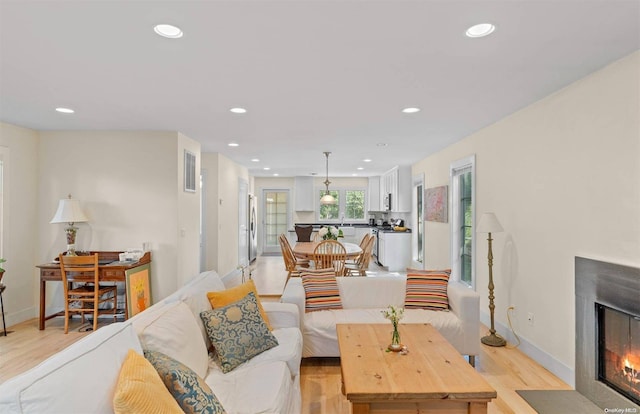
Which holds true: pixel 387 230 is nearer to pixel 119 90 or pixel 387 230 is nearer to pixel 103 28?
pixel 119 90

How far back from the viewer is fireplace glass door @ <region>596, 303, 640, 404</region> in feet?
8.02

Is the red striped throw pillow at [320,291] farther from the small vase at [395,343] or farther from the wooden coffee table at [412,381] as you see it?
the small vase at [395,343]

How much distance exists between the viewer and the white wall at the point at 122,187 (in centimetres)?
485

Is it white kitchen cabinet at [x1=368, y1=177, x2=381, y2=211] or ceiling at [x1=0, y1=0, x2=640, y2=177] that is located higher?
→ ceiling at [x1=0, y1=0, x2=640, y2=177]

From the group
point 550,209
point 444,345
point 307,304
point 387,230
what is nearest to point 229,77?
point 307,304

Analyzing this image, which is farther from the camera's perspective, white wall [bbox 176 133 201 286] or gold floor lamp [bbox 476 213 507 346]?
white wall [bbox 176 133 201 286]

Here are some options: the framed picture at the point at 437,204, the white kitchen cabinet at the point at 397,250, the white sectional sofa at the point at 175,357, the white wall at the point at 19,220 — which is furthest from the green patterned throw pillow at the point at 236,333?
the white kitchen cabinet at the point at 397,250

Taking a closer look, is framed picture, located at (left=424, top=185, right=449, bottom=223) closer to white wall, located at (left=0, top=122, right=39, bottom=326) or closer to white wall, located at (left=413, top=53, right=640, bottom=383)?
white wall, located at (left=413, top=53, right=640, bottom=383)

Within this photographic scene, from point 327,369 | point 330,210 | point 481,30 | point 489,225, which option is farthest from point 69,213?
point 330,210

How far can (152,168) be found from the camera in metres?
4.86

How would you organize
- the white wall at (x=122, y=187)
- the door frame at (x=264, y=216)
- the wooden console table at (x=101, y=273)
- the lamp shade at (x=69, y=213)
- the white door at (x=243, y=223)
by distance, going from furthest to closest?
the door frame at (x=264, y=216) < the white door at (x=243, y=223) < the white wall at (x=122, y=187) < the lamp shade at (x=69, y=213) < the wooden console table at (x=101, y=273)

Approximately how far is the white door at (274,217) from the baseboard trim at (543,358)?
7.89 metres

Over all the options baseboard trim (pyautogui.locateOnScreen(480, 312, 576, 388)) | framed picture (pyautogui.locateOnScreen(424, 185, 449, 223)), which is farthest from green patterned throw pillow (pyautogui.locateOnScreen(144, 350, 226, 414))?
framed picture (pyautogui.locateOnScreen(424, 185, 449, 223))

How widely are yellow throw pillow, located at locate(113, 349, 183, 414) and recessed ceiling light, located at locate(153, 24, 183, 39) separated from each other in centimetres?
170
